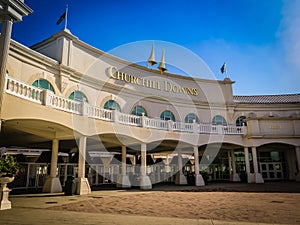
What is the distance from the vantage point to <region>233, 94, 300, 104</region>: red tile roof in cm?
2996

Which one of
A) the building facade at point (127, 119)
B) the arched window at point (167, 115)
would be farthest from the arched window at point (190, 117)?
the arched window at point (167, 115)

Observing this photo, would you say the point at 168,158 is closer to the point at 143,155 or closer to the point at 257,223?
the point at 143,155

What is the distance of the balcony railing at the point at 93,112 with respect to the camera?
1062 cm

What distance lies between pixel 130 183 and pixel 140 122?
18.3 ft

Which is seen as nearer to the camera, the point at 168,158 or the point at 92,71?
the point at 92,71

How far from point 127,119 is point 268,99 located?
2190 cm

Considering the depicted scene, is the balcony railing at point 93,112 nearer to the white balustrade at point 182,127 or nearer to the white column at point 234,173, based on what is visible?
the white balustrade at point 182,127

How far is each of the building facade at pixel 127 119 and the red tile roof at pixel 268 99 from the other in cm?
12

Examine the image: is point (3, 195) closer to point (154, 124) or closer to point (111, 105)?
point (154, 124)

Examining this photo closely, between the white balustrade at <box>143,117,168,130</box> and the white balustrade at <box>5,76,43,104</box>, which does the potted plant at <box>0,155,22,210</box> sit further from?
the white balustrade at <box>143,117,168,130</box>

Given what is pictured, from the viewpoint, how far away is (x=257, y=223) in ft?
21.7

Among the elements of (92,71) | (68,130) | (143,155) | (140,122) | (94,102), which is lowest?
(143,155)

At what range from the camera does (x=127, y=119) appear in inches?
669

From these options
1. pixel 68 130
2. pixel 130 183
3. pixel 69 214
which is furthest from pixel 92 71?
pixel 69 214
